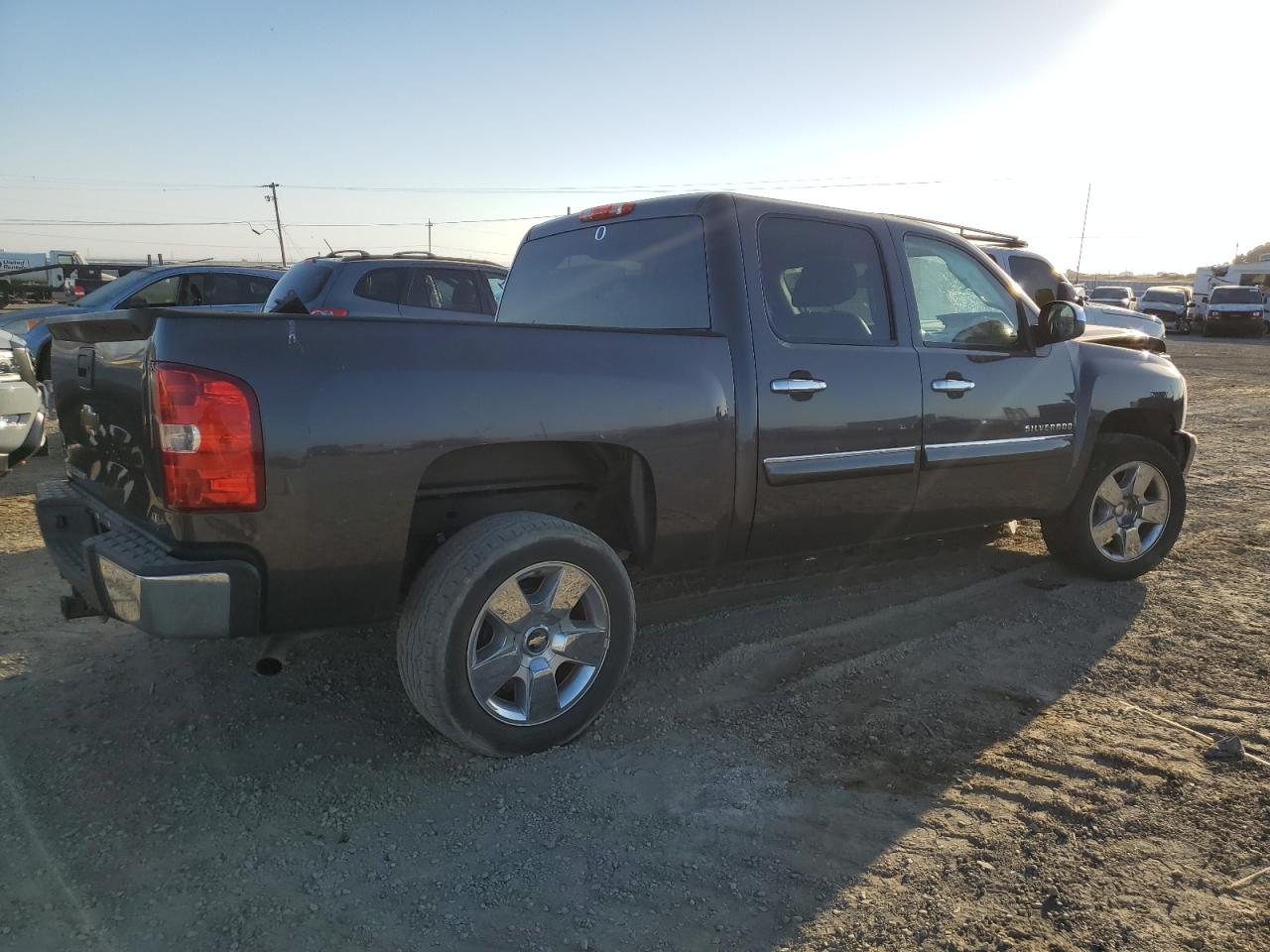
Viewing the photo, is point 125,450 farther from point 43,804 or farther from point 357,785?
point 357,785

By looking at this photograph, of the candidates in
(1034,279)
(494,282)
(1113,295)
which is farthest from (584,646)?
(1113,295)

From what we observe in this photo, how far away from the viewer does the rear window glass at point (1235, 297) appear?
32.0 m

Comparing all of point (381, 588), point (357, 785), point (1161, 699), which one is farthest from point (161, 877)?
point (1161, 699)

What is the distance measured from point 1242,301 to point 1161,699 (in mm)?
35733

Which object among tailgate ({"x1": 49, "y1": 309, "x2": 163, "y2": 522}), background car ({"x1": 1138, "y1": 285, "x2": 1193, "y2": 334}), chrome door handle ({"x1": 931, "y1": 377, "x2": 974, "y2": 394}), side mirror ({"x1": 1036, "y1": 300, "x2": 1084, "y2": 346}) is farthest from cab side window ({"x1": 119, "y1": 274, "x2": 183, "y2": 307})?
background car ({"x1": 1138, "y1": 285, "x2": 1193, "y2": 334})

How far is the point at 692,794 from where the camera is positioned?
273 cm

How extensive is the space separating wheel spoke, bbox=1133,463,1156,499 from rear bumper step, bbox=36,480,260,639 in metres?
4.45

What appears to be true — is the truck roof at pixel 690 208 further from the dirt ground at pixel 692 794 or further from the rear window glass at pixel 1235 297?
the rear window glass at pixel 1235 297

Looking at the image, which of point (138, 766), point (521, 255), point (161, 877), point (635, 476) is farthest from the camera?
point (521, 255)

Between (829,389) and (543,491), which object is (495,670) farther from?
(829,389)

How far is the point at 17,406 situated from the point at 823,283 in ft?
18.1

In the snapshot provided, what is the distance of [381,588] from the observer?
2.72 m

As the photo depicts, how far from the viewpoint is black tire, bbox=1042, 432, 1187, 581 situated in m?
4.62

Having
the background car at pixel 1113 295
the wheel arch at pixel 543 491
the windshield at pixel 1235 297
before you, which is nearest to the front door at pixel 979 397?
the wheel arch at pixel 543 491
